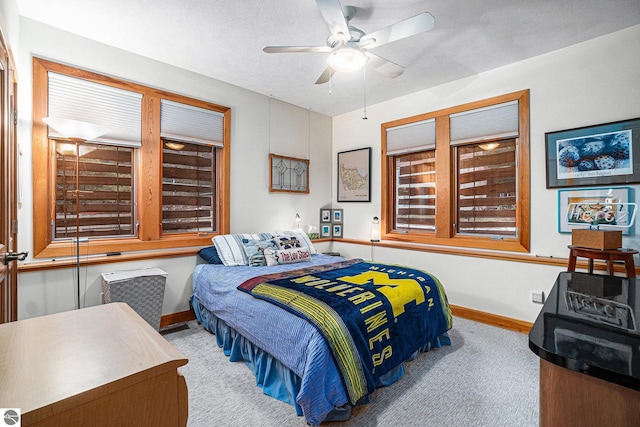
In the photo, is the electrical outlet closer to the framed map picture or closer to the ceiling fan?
the framed map picture

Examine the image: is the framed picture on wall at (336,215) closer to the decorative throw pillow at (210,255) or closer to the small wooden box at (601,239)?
the decorative throw pillow at (210,255)

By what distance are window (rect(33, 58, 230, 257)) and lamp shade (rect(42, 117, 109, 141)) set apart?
0.06ft

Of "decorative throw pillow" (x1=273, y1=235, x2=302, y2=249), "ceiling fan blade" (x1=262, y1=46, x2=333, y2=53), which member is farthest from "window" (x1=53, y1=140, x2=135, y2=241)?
"ceiling fan blade" (x1=262, y1=46, x2=333, y2=53)

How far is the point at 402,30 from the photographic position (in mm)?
2061

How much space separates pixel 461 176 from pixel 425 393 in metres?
2.61

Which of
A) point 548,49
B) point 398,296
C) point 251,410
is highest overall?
point 548,49

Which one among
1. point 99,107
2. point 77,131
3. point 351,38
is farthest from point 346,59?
point 99,107

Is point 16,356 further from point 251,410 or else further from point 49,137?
point 49,137

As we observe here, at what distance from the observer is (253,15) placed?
7.83 feet

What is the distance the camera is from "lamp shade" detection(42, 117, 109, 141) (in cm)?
226

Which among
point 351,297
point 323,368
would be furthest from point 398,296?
point 323,368

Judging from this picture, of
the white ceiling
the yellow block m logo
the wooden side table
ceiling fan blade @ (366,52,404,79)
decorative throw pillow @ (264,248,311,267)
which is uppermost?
the white ceiling

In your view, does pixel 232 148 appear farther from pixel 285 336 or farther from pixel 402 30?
pixel 285 336

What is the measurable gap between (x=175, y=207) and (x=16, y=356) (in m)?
2.82
